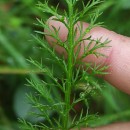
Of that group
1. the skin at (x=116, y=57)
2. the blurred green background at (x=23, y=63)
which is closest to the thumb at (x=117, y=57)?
the skin at (x=116, y=57)

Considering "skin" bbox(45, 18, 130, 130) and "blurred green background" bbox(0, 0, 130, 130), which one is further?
"blurred green background" bbox(0, 0, 130, 130)

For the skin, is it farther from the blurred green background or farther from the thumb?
the blurred green background

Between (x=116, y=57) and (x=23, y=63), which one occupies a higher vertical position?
(x=116, y=57)

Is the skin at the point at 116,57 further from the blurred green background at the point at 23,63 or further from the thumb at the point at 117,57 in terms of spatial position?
the blurred green background at the point at 23,63

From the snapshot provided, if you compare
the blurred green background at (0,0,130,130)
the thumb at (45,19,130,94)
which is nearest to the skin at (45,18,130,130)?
the thumb at (45,19,130,94)

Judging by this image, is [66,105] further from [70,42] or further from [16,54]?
[16,54]

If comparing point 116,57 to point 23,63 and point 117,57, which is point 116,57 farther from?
point 23,63

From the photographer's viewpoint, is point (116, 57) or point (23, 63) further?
point (23, 63)

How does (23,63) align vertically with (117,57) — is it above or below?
below

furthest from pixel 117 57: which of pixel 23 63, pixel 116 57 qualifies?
pixel 23 63
